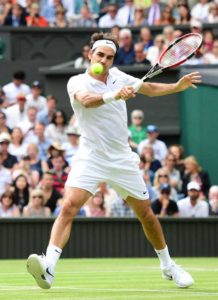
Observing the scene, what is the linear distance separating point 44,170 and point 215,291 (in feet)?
31.6

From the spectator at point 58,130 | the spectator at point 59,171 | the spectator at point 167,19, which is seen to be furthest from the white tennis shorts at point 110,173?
the spectator at point 167,19

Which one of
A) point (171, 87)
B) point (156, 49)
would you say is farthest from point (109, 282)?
point (156, 49)

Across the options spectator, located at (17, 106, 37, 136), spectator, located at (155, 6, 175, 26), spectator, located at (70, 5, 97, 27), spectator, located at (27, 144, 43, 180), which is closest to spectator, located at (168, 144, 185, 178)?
spectator, located at (27, 144, 43, 180)

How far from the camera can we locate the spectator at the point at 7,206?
1758 cm

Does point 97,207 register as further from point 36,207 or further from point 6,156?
point 6,156

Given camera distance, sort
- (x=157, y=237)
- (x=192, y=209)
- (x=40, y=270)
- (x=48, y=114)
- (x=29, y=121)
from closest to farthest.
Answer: (x=40, y=270)
(x=157, y=237)
(x=192, y=209)
(x=29, y=121)
(x=48, y=114)

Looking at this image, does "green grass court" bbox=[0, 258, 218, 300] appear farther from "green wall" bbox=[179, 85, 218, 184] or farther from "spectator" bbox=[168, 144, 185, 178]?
"green wall" bbox=[179, 85, 218, 184]

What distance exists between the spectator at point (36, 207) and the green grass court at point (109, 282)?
194cm

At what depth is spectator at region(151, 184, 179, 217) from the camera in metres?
17.8

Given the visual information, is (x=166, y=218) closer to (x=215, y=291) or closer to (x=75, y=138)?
(x=75, y=138)

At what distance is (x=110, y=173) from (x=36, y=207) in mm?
7457

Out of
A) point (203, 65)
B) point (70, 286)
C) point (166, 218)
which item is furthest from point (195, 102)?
point (70, 286)

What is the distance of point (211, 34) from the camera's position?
22.7 metres

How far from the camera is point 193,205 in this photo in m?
18.0
